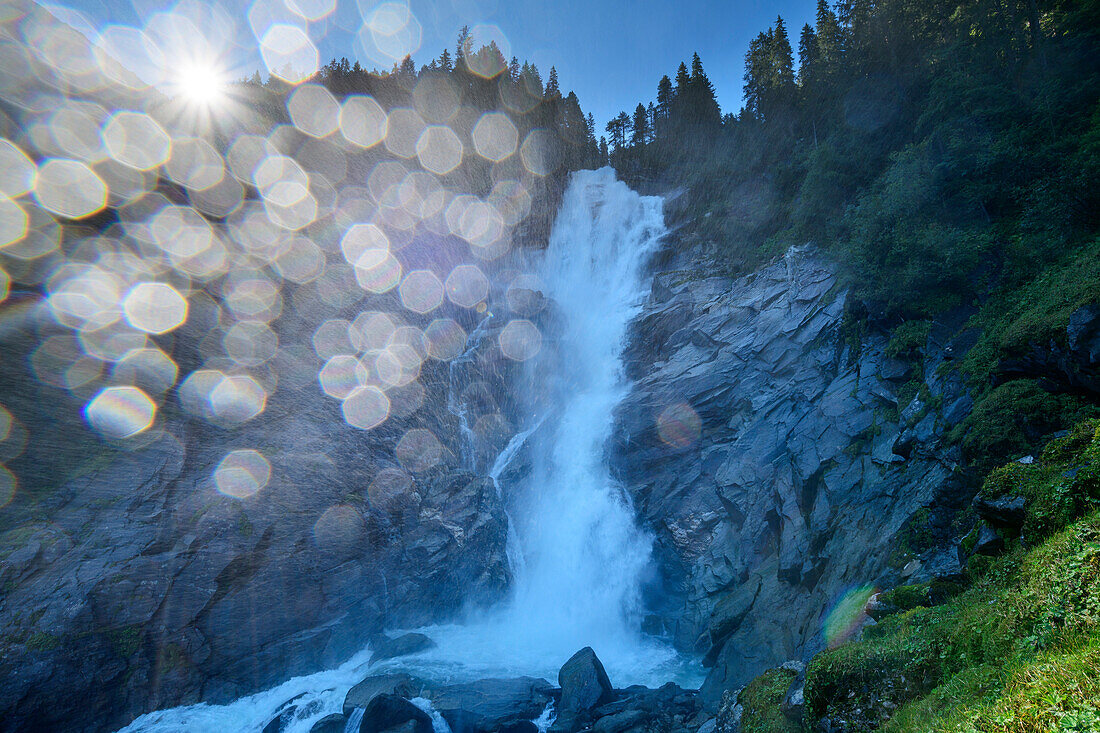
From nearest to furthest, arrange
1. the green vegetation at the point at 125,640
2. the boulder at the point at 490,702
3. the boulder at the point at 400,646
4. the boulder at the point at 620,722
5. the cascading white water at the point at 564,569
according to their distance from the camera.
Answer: the boulder at the point at 620,722 → the boulder at the point at 490,702 → the green vegetation at the point at 125,640 → the cascading white water at the point at 564,569 → the boulder at the point at 400,646

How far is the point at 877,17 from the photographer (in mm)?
37000

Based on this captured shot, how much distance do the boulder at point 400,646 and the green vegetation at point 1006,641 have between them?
19.4m

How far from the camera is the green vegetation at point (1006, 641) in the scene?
153 inches

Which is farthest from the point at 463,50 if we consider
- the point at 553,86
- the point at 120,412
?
the point at 120,412

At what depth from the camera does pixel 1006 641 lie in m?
5.55

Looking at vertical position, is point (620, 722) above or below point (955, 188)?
below

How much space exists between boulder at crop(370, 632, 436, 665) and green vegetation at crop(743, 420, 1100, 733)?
19396mm

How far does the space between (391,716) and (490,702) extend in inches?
143

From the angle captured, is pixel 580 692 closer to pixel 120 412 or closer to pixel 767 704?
pixel 767 704

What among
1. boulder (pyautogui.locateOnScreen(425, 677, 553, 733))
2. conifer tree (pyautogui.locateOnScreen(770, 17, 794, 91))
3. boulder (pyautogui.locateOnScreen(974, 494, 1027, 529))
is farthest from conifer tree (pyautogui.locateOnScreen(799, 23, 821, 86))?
boulder (pyautogui.locateOnScreen(425, 677, 553, 733))

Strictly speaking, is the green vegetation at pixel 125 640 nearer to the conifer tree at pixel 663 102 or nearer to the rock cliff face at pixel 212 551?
the rock cliff face at pixel 212 551

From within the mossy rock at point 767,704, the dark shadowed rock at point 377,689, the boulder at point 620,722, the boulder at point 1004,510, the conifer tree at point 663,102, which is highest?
the conifer tree at point 663,102

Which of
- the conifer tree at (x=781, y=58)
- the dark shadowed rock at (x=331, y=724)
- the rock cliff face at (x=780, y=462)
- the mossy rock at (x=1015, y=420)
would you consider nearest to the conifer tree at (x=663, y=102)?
the conifer tree at (x=781, y=58)

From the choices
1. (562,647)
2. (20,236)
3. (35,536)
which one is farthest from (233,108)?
(562,647)
